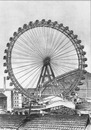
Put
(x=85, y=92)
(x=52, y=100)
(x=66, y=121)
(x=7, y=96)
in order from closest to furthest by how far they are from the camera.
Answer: (x=66, y=121)
(x=52, y=100)
(x=85, y=92)
(x=7, y=96)

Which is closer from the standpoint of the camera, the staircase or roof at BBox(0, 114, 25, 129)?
the staircase

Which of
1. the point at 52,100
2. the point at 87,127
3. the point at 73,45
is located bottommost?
the point at 87,127

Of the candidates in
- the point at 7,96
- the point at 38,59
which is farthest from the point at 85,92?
the point at 38,59

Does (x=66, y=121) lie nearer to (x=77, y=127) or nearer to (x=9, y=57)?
(x=77, y=127)

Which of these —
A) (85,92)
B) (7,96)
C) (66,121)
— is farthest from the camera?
(7,96)

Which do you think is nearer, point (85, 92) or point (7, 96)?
point (85, 92)

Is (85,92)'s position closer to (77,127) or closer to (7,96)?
(7,96)

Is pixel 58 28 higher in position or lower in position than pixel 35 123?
higher

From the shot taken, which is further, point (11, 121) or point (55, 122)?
point (11, 121)

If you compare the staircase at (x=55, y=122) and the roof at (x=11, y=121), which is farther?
the roof at (x=11, y=121)
